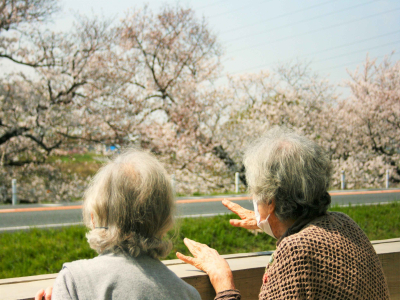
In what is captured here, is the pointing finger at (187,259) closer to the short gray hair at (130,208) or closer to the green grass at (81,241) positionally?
the short gray hair at (130,208)

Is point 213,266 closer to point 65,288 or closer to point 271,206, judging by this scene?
point 271,206

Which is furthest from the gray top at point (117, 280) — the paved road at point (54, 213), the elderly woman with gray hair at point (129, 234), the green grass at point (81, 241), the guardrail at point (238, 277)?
the paved road at point (54, 213)

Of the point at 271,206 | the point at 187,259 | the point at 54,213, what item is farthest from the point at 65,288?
the point at 54,213

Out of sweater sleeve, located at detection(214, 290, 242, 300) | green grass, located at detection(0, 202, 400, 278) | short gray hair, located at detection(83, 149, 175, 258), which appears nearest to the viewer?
short gray hair, located at detection(83, 149, 175, 258)

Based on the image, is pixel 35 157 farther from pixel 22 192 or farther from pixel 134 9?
pixel 134 9

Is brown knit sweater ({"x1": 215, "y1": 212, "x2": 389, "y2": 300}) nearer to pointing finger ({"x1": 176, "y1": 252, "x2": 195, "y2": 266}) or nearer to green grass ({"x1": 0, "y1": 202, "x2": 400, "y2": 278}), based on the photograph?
pointing finger ({"x1": 176, "y1": 252, "x2": 195, "y2": 266})

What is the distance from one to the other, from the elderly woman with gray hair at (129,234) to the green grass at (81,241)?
318cm

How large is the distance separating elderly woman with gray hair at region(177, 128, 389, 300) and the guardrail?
6 centimetres

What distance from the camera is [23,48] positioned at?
11.5 metres

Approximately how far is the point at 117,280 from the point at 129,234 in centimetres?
14

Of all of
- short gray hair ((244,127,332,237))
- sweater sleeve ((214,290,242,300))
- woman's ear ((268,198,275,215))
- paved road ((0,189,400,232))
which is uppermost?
short gray hair ((244,127,332,237))

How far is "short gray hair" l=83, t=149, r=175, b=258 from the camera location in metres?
1.17

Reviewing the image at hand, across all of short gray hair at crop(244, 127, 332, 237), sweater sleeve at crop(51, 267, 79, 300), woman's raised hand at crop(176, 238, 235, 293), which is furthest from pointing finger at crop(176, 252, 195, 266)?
sweater sleeve at crop(51, 267, 79, 300)

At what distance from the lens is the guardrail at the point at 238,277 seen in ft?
3.85
